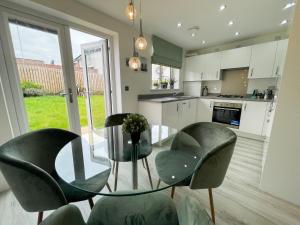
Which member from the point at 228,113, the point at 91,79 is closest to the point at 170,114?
the point at 228,113

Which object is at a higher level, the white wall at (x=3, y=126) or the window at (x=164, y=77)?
the window at (x=164, y=77)

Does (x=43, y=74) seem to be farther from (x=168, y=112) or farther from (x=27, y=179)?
(x=168, y=112)

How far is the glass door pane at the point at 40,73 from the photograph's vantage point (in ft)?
5.69

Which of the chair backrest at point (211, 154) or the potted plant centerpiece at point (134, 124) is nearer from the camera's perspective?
the chair backrest at point (211, 154)

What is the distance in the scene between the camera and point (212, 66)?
12.7 ft

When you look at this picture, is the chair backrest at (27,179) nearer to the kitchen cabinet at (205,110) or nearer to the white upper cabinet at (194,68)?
the kitchen cabinet at (205,110)

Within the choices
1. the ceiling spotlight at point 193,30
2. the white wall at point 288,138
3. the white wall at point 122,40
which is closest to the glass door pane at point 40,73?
the white wall at point 122,40

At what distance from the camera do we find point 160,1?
1956 millimetres

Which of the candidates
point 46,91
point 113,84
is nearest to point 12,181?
point 46,91

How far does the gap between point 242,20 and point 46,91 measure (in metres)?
3.42

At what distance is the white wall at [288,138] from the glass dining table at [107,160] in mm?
1031

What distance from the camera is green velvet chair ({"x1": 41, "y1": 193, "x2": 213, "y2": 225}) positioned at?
638 mm

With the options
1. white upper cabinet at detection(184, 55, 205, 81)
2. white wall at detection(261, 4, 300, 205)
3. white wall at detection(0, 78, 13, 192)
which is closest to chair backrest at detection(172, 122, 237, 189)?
white wall at detection(261, 4, 300, 205)

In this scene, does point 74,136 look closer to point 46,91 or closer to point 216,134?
point 46,91
